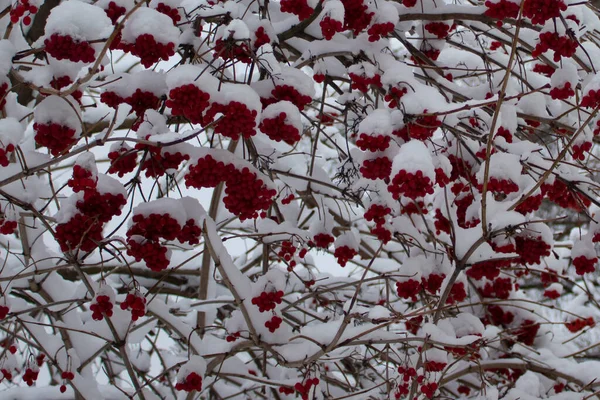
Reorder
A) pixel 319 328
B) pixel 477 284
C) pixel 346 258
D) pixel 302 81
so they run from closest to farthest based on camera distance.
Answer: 1. pixel 302 81
2. pixel 319 328
3. pixel 346 258
4. pixel 477 284

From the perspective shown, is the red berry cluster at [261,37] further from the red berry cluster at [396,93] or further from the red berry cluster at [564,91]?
the red berry cluster at [564,91]

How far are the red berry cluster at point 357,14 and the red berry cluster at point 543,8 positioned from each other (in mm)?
597

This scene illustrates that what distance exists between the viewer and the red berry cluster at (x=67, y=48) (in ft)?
6.61

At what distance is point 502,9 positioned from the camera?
2318mm

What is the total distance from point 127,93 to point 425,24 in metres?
1.70

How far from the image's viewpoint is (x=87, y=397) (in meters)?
2.94

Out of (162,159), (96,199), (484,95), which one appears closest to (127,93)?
(162,159)

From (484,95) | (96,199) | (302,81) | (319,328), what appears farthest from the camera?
(484,95)

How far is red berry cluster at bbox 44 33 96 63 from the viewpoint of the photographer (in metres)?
2.02

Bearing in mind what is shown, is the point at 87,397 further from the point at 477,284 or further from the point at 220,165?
the point at 477,284

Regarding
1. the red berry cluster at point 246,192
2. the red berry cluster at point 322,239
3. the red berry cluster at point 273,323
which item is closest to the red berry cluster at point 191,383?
the red berry cluster at point 273,323

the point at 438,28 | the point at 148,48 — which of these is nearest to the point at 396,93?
the point at 438,28

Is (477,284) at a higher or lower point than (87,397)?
higher

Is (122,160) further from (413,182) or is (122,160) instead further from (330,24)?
(413,182)
